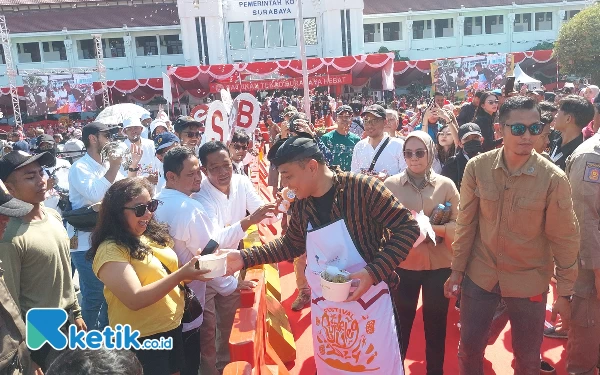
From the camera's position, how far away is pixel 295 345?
4.05 meters

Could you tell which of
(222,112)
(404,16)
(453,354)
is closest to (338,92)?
(404,16)

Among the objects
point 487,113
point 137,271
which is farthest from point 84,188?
point 487,113

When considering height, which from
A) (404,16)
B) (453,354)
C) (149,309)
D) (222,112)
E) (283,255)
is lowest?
(453,354)

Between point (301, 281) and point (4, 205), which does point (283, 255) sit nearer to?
point (4, 205)

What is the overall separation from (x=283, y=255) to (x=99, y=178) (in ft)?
7.58

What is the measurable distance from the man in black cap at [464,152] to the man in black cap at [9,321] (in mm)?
3581

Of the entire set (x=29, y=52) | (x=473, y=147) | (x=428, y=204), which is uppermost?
(x=29, y=52)

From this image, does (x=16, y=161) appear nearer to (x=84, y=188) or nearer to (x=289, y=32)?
(x=84, y=188)

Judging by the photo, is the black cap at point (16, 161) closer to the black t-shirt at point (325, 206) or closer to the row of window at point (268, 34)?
the black t-shirt at point (325, 206)

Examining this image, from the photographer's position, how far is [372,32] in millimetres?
38000

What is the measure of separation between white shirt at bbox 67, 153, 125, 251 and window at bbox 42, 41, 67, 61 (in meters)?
36.6

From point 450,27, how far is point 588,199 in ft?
130

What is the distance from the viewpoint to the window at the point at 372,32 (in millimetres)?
37781

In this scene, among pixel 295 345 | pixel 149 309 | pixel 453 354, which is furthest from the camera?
pixel 295 345
